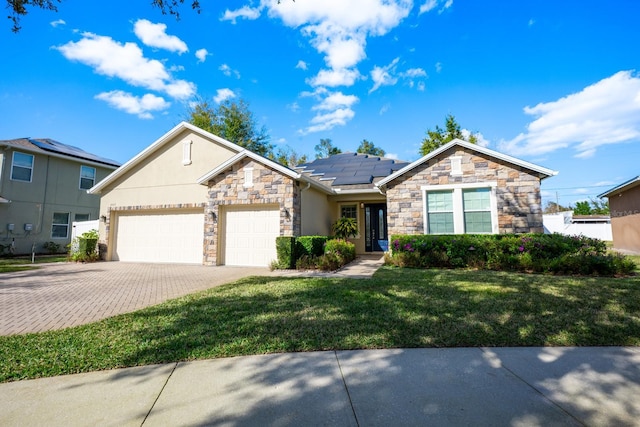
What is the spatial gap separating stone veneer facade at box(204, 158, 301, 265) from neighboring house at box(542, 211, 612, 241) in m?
18.6

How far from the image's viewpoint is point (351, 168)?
642 inches

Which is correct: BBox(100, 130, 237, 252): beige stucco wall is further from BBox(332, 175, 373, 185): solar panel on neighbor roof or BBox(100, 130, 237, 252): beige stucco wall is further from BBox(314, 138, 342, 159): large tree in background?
BBox(314, 138, 342, 159): large tree in background

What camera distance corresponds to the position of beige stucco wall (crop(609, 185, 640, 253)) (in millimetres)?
14129

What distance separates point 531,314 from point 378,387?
3.33 meters

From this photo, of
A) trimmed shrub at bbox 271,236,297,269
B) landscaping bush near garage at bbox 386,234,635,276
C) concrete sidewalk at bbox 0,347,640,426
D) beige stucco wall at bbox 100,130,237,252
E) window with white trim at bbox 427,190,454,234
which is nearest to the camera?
concrete sidewalk at bbox 0,347,640,426

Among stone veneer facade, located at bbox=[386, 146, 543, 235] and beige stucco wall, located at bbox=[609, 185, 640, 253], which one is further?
beige stucco wall, located at bbox=[609, 185, 640, 253]

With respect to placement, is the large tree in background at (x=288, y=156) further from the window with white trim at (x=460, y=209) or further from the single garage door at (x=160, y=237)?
the window with white trim at (x=460, y=209)

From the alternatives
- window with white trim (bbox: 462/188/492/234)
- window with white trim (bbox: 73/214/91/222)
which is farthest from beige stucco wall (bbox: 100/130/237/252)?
window with white trim (bbox: 462/188/492/234)

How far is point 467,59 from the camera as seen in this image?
12.1 m

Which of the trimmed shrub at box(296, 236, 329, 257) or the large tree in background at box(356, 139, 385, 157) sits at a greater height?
the large tree in background at box(356, 139, 385, 157)

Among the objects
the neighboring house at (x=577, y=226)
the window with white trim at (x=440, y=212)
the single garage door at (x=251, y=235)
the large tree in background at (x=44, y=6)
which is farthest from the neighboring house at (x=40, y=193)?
the neighboring house at (x=577, y=226)

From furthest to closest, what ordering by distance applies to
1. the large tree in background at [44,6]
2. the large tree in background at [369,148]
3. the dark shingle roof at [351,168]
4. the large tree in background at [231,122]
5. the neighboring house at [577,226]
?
the large tree in background at [369,148]
the large tree in background at [231,122]
the neighboring house at [577,226]
the dark shingle roof at [351,168]
the large tree in background at [44,6]

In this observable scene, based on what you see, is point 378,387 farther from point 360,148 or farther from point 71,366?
point 360,148

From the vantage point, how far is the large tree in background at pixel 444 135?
2322 cm
